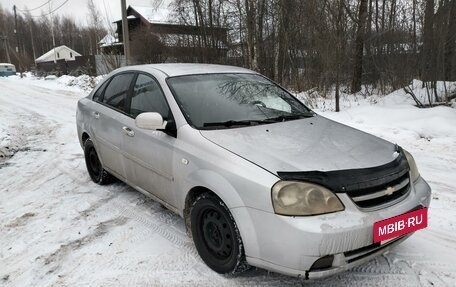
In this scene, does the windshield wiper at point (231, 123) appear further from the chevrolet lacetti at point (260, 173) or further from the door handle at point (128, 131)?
the door handle at point (128, 131)

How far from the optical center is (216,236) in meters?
2.95

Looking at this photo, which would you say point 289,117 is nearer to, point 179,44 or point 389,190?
point 389,190

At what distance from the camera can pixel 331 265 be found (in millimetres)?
2424

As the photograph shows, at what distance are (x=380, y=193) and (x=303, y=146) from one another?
64cm

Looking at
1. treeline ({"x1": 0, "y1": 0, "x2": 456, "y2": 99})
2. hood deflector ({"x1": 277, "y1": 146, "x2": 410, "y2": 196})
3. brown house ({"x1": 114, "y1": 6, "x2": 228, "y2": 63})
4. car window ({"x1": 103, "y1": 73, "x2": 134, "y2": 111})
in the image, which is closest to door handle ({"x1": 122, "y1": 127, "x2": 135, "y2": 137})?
car window ({"x1": 103, "y1": 73, "x2": 134, "y2": 111})

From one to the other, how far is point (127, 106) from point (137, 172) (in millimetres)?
758

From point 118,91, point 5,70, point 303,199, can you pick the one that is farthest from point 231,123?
point 5,70

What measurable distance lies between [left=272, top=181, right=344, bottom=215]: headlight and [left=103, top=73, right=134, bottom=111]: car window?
244cm

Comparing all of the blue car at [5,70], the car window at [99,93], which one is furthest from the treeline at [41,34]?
the car window at [99,93]

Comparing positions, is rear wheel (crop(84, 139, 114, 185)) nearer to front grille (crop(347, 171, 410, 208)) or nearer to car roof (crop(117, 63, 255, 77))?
car roof (crop(117, 63, 255, 77))

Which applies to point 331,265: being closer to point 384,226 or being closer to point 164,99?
point 384,226

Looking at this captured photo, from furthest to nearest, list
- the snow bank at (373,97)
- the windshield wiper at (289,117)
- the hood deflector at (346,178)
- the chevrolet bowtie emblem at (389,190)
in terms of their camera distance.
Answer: the snow bank at (373,97) → the windshield wiper at (289,117) → the chevrolet bowtie emblem at (389,190) → the hood deflector at (346,178)

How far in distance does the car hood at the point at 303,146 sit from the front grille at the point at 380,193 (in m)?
0.16

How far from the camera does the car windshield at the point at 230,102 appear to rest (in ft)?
11.1
